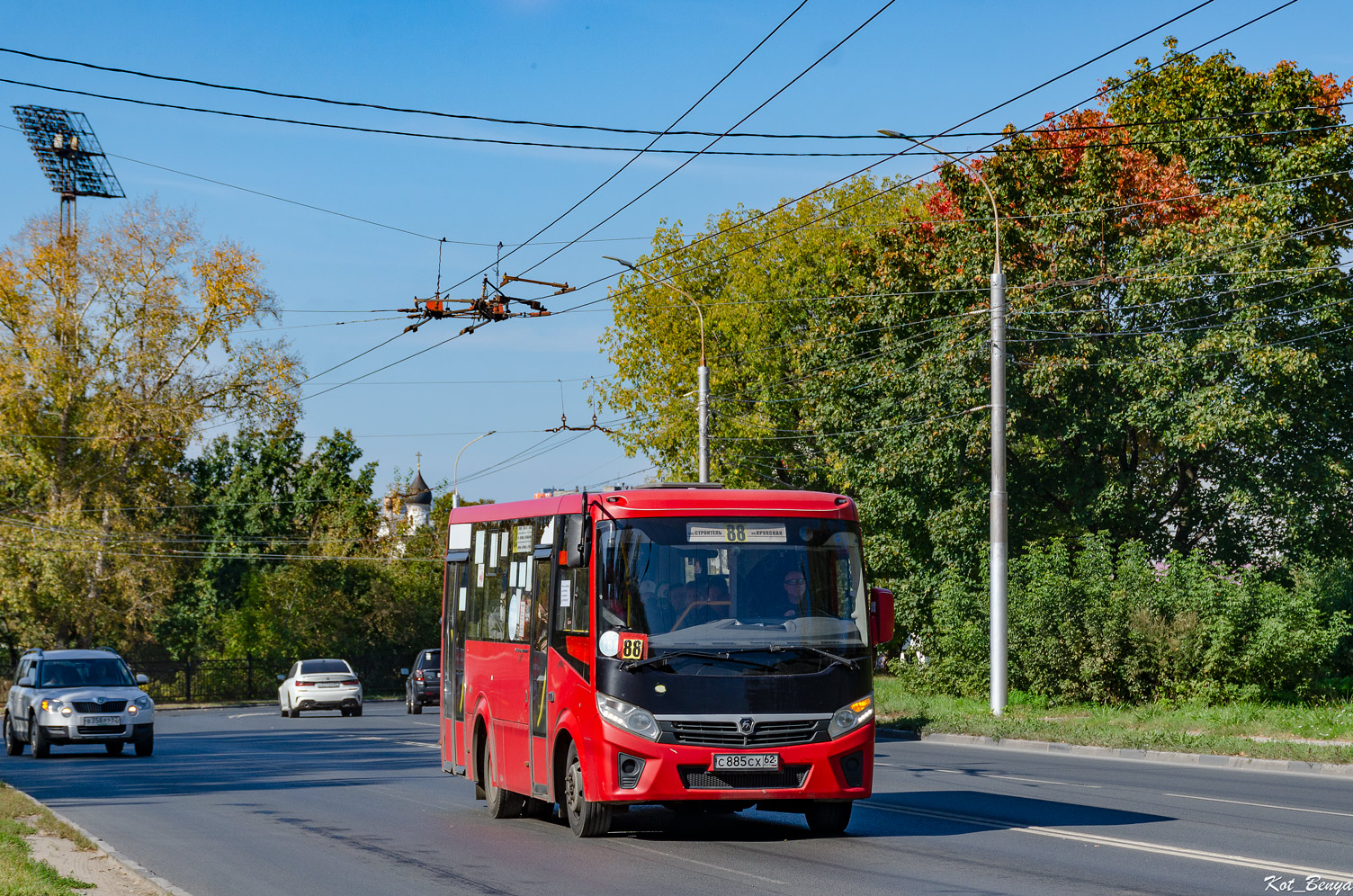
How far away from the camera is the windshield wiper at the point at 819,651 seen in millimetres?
12625

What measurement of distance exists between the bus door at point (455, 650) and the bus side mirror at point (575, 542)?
404 centimetres

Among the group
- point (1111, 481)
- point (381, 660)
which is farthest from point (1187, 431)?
point (381, 660)

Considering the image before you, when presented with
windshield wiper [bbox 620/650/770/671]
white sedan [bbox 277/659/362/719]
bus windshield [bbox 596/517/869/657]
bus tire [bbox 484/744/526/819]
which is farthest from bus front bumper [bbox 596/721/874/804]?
white sedan [bbox 277/659/362/719]

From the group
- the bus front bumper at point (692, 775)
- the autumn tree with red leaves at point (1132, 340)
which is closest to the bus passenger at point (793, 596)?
the bus front bumper at point (692, 775)

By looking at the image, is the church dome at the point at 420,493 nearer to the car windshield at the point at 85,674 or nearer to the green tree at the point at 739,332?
the green tree at the point at 739,332

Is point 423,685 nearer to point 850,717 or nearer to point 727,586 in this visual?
point 727,586

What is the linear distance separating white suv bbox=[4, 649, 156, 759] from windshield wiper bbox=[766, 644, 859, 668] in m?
15.9

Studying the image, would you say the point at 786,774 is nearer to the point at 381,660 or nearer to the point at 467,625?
the point at 467,625

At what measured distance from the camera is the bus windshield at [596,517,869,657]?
12664mm

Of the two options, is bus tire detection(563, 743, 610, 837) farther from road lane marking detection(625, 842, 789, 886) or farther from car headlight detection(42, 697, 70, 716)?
car headlight detection(42, 697, 70, 716)

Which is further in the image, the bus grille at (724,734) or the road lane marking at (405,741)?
the road lane marking at (405,741)

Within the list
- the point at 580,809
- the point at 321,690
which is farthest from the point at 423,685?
the point at 580,809

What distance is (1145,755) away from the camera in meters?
23.2

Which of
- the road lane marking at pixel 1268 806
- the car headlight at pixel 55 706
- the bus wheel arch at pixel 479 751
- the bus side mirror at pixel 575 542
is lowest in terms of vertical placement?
the road lane marking at pixel 1268 806
